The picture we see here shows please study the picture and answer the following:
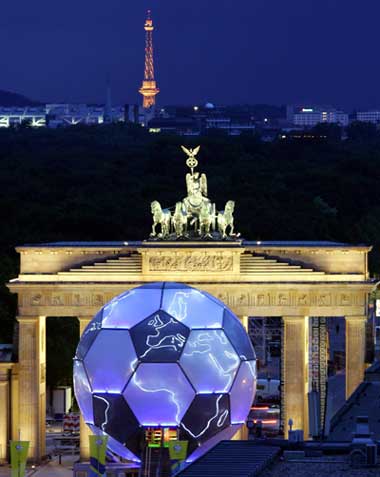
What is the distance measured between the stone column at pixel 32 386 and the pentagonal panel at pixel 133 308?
18966 millimetres

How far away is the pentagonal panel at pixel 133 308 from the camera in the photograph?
2475 inches

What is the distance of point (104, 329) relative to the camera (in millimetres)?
63094

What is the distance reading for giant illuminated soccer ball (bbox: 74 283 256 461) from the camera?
6138cm

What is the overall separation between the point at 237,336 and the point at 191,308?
4.32 feet

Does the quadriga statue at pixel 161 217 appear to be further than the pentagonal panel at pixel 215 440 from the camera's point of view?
Yes

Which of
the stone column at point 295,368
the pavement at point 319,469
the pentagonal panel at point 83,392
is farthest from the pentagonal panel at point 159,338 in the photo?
the stone column at point 295,368

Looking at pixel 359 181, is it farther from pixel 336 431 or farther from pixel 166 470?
pixel 336 431

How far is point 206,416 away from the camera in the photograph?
61.6 metres

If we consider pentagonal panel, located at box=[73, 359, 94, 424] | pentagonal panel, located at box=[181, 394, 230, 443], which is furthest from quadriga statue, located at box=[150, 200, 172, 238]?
pentagonal panel, located at box=[181, 394, 230, 443]

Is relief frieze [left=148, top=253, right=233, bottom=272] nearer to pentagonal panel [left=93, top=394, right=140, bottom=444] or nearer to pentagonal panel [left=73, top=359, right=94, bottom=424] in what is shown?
pentagonal panel [left=73, top=359, right=94, bottom=424]

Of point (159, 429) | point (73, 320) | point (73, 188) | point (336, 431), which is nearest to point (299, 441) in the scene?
point (336, 431)

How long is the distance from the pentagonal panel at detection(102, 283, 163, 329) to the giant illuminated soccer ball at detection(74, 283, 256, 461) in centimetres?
2

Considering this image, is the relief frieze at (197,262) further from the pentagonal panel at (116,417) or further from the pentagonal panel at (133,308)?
the pentagonal panel at (116,417)

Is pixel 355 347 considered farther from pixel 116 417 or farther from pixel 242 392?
pixel 116 417
